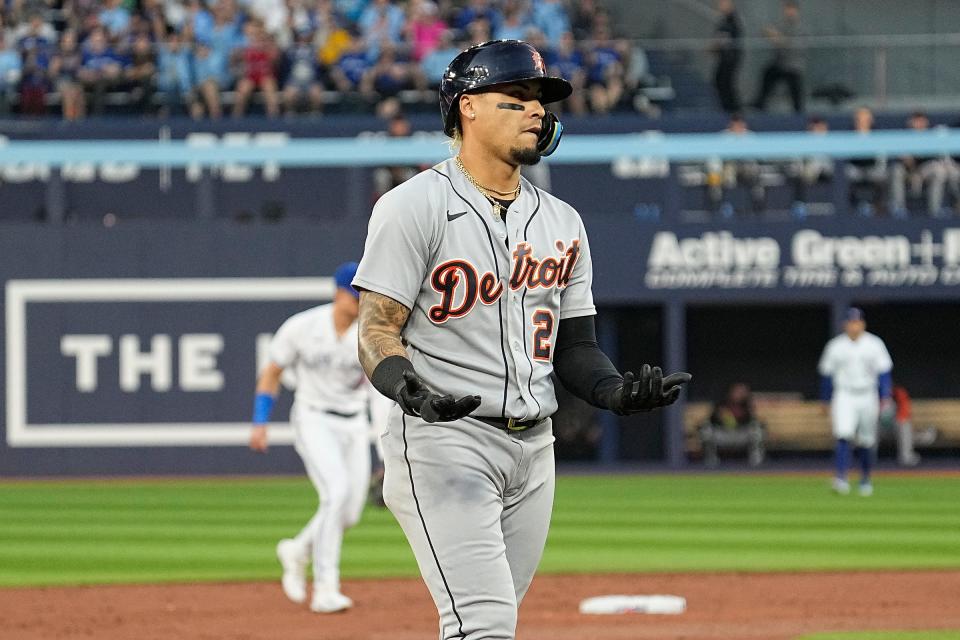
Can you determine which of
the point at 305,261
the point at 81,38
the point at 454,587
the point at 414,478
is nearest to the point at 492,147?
the point at 414,478

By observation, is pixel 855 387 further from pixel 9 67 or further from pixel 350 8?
pixel 9 67

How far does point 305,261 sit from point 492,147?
16082 millimetres

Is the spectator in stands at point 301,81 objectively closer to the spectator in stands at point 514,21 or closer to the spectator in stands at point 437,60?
the spectator in stands at point 437,60

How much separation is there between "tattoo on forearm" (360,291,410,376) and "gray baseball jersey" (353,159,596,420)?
37 mm

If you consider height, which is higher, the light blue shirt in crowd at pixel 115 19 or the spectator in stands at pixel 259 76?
the light blue shirt in crowd at pixel 115 19

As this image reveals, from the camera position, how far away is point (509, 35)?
21.0 metres

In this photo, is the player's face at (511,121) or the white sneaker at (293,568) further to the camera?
the white sneaker at (293,568)

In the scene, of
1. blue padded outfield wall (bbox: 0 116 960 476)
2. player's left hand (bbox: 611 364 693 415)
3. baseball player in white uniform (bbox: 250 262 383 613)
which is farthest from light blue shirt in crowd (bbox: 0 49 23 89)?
player's left hand (bbox: 611 364 693 415)

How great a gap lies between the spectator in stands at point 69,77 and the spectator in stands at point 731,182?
816cm

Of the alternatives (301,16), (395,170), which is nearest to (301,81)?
(301,16)

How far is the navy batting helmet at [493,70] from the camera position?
169 inches

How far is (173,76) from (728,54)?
7186 millimetres

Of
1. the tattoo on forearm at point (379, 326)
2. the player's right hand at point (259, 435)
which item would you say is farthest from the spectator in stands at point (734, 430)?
the tattoo on forearm at point (379, 326)

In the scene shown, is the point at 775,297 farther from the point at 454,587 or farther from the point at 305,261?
the point at 454,587
